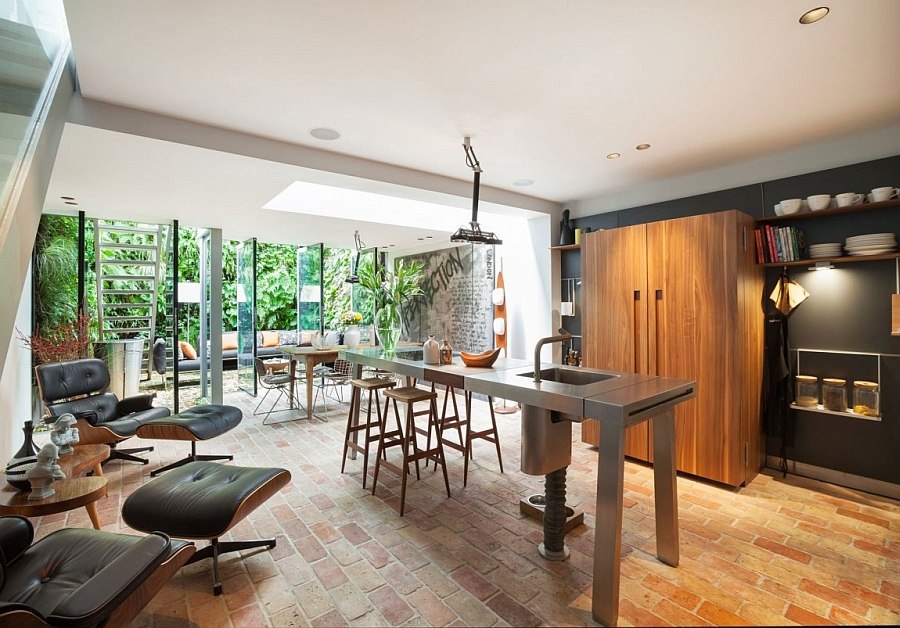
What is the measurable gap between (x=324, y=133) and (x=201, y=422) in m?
2.51

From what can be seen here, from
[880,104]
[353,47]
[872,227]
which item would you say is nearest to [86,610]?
[353,47]

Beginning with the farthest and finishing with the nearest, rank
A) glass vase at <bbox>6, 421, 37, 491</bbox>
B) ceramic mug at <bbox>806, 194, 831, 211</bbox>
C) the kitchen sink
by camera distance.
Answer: ceramic mug at <bbox>806, 194, 831, 211</bbox>
the kitchen sink
glass vase at <bbox>6, 421, 37, 491</bbox>

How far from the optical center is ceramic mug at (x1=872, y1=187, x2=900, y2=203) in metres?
3.01

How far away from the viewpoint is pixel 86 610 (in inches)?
51.8

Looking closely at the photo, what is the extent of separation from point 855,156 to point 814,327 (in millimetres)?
1363

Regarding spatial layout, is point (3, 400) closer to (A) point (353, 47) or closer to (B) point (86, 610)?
(B) point (86, 610)

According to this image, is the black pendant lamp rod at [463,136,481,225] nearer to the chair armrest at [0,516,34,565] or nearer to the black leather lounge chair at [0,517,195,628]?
the black leather lounge chair at [0,517,195,628]

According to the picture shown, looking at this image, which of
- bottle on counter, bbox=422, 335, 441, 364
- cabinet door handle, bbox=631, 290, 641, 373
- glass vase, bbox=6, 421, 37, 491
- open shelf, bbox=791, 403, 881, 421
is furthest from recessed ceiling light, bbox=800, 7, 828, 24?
glass vase, bbox=6, 421, 37, 491

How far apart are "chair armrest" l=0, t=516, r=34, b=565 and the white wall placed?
6.23 ft

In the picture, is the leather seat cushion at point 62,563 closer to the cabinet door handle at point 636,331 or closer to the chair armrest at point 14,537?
the chair armrest at point 14,537

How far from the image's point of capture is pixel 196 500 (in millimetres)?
2127

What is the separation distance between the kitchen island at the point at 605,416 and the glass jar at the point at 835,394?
1.91 metres

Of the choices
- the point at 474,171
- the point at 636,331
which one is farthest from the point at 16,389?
the point at 636,331

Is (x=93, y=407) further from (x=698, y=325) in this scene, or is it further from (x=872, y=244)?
(x=872, y=244)
